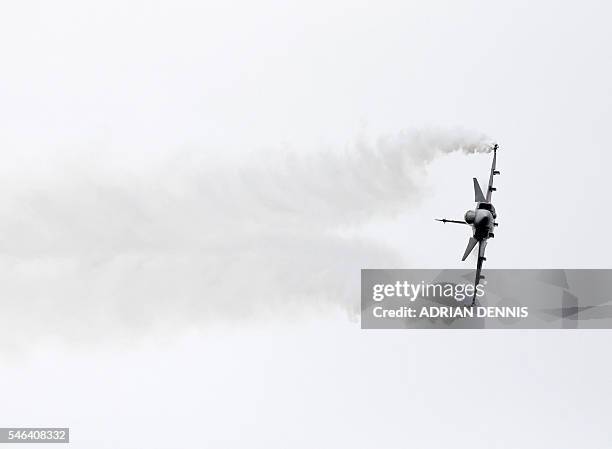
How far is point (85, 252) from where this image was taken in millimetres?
84688

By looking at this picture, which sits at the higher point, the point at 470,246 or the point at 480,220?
the point at 480,220

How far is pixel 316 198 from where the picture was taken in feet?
292

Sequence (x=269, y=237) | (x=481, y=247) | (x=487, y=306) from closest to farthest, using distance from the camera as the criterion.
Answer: (x=481, y=247), (x=269, y=237), (x=487, y=306)

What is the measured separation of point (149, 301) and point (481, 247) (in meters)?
21.6

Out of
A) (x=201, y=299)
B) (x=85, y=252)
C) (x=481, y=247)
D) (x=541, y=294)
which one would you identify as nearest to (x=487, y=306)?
(x=541, y=294)

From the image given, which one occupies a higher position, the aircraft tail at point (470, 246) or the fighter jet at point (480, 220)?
the fighter jet at point (480, 220)

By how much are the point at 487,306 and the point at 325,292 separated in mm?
13165

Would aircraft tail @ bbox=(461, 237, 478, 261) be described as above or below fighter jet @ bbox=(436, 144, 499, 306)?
below

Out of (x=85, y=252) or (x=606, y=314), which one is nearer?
(x=85, y=252)

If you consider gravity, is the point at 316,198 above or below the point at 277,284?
above

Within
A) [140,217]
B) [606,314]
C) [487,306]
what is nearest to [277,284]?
[140,217]

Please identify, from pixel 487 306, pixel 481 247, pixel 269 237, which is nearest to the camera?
pixel 481 247

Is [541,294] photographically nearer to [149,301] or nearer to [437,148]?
[437,148]

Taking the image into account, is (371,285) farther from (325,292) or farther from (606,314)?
(606,314)
